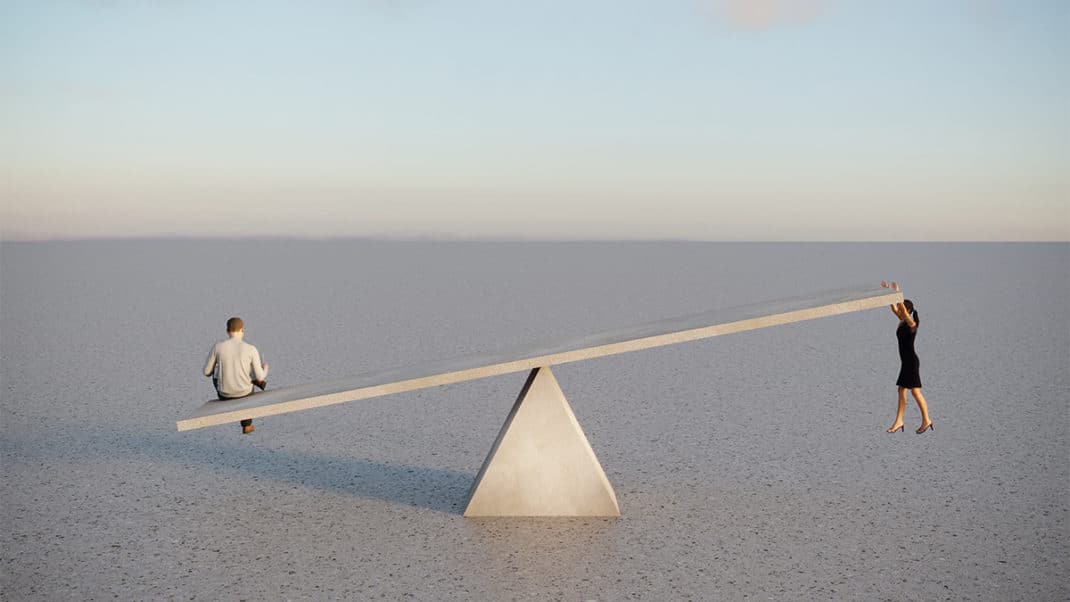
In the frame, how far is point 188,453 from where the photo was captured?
9086mm

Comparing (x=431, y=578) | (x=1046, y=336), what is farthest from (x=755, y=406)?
(x=1046, y=336)

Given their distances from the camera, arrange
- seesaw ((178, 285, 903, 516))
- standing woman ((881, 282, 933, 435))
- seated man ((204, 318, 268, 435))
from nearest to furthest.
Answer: standing woman ((881, 282, 933, 435)) < seesaw ((178, 285, 903, 516)) < seated man ((204, 318, 268, 435))

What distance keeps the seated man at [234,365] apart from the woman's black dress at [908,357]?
4.86 m

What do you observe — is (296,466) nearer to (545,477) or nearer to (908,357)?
(545,477)

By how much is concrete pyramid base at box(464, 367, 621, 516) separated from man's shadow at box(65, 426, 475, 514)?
409 mm

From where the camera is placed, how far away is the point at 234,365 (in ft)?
24.2

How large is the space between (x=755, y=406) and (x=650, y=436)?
2079 mm

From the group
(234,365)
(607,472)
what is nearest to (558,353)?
(607,472)

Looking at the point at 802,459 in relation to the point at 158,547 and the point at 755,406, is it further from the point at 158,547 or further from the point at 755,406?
the point at 158,547

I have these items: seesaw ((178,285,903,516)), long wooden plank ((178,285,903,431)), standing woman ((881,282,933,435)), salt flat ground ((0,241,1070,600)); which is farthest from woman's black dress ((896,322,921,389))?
salt flat ground ((0,241,1070,600))

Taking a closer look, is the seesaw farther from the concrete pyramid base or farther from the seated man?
the seated man

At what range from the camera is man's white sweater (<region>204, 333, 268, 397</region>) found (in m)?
7.39

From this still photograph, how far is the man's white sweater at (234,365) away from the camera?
291 inches

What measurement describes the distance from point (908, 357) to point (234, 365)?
16.7 ft
